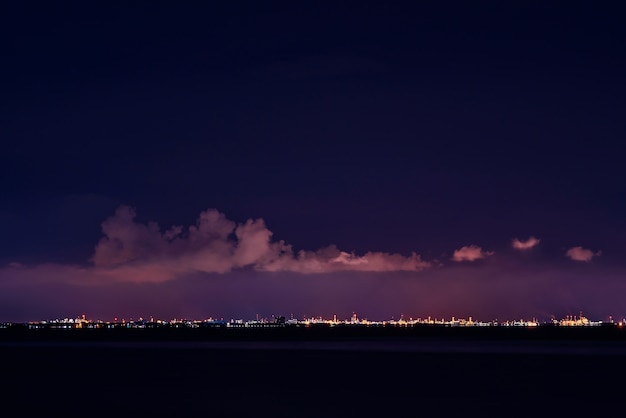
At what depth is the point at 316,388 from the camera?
55.3 meters

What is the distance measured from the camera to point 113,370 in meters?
71.2

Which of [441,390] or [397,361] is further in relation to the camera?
[397,361]

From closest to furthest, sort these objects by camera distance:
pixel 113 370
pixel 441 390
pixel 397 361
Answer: pixel 441 390
pixel 113 370
pixel 397 361

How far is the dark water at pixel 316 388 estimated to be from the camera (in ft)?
146

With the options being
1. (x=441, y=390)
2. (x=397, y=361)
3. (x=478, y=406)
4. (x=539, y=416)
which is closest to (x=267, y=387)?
(x=441, y=390)

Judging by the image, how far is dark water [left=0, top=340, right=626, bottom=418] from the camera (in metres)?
44.4

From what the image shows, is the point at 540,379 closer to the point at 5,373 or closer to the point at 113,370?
the point at 113,370

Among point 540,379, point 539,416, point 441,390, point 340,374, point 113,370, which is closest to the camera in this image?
point 539,416

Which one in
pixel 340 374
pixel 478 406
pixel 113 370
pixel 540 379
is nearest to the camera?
pixel 478 406

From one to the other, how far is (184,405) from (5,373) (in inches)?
991

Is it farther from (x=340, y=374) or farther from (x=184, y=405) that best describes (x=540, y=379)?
(x=184, y=405)

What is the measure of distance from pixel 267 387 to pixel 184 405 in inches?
411

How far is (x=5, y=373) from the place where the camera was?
219 ft

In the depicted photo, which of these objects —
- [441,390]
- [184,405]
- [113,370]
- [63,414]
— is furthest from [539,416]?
[113,370]
